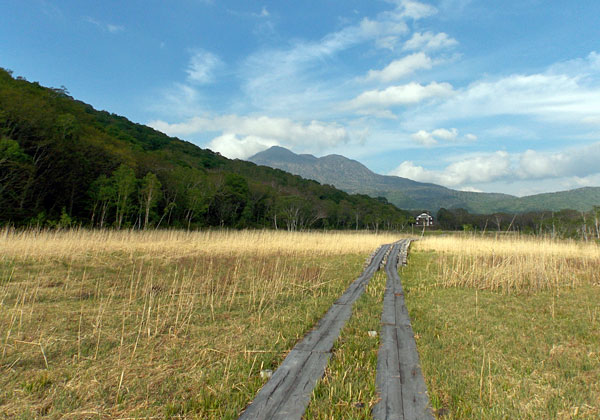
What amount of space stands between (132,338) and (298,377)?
2.55 metres

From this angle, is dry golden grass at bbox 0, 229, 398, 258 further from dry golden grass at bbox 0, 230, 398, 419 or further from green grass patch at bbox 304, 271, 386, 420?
green grass patch at bbox 304, 271, 386, 420

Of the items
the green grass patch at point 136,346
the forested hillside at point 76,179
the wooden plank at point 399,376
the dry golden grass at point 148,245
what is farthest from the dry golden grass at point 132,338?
the forested hillside at point 76,179

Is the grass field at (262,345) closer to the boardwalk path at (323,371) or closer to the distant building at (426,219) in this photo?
the boardwalk path at (323,371)

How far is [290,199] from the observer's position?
5991 centimetres

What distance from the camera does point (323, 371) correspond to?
3.12 meters

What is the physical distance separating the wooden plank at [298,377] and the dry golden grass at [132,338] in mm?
150

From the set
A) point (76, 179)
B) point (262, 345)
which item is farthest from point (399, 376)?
point (76, 179)

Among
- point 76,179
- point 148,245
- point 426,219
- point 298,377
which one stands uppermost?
point 426,219

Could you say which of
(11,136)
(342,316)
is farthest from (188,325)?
(11,136)

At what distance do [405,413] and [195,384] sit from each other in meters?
1.97

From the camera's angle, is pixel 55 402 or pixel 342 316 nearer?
pixel 55 402

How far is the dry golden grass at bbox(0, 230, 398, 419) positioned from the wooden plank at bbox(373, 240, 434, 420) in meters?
1.17

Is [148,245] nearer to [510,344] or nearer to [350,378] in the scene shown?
[350,378]

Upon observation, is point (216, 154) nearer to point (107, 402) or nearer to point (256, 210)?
point (256, 210)
